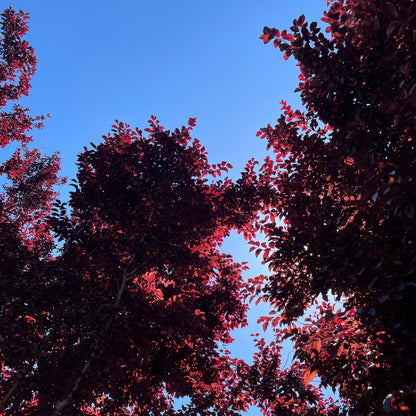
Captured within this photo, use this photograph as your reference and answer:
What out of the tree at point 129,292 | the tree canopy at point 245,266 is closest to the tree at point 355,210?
the tree canopy at point 245,266

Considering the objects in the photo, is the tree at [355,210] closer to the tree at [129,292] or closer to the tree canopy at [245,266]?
the tree canopy at [245,266]

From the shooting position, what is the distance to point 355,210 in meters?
3.81

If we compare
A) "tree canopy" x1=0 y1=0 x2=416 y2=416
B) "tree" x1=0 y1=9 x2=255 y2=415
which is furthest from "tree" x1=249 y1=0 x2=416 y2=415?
"tree" x1=0 y1=9 x2=255 y2=415

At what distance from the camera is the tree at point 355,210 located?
94.9 inches

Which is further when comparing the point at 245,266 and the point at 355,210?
the point at 245,266

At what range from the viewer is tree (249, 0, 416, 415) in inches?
94.9

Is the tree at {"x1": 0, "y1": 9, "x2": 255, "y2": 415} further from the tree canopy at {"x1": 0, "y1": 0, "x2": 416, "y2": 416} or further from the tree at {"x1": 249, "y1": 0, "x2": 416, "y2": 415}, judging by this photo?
the tree at {"x1": 249, "y1": 0, "x2": 416, "y2": 415}

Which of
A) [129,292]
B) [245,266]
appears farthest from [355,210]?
[129,292]

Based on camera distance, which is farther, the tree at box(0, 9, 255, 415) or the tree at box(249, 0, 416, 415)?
the tree at box(0, 9, 255, 415)

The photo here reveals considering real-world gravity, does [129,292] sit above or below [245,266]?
below

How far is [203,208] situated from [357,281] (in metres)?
3.77

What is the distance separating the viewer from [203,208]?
622 centimetres

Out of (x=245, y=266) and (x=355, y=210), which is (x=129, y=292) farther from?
(x=355, y=210)

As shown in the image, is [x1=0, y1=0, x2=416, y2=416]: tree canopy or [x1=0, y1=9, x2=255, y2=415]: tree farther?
[x1=0, y1=9, x2=255, y2=415]: tree
